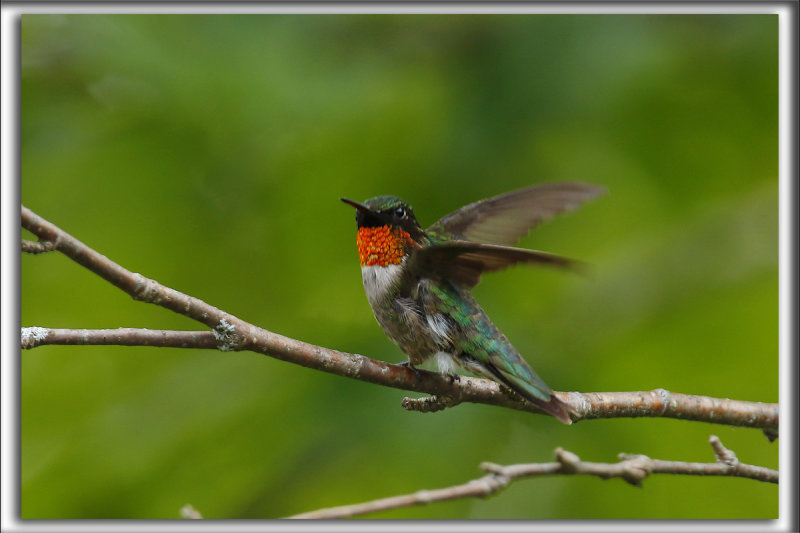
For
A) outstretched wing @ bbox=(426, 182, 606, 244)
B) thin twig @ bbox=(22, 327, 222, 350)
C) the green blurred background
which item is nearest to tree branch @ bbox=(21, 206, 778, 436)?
thin twig @ bbox=(22, 327, 222, 350)

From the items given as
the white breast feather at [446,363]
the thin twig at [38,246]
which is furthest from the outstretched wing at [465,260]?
the thin twig at [38,246]

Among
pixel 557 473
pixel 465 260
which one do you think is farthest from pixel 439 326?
pixel 557 473

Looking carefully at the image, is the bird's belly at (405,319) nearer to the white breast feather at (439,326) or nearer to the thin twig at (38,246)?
the white breast feather at (439,326)

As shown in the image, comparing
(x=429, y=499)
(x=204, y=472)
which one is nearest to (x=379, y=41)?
(x=204, y=472)

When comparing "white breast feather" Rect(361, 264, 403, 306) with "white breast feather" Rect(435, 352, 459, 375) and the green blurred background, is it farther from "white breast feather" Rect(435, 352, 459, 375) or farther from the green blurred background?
the green blurred background

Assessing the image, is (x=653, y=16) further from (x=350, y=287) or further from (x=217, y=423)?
(x=217, y=423)

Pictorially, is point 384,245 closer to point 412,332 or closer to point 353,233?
point 412,332

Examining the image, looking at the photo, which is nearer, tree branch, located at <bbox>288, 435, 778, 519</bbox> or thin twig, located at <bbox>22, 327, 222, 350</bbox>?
tree branch, located at <bbox>288, 435, 778, 519</bbox>
